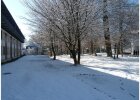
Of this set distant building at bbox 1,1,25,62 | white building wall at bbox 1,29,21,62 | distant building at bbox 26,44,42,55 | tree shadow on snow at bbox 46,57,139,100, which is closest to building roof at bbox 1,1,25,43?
distant building at bbox 1,1,25,62

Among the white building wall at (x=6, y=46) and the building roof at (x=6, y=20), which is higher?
the building roof at (x=6, y=20)

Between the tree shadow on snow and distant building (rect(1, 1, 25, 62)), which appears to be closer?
the tree shadow on snow

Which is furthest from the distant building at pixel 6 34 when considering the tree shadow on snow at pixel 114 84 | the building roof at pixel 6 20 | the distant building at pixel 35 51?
the distant building at pixel 35 51

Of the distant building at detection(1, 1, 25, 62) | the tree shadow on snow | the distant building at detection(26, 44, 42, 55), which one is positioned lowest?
the tree shadow on snow

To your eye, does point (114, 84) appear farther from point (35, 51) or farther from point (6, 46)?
point (35, 51)

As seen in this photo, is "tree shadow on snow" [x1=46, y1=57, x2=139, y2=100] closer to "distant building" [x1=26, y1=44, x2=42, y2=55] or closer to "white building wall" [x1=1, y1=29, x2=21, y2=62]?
"white building wall" [x1=1, y1=29, x2=21, y2=62]

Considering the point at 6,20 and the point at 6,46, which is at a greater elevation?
the point at 6,20

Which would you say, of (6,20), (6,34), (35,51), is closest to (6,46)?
(6,34)

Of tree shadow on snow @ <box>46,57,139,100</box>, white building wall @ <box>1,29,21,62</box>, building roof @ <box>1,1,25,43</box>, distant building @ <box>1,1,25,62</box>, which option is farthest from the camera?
white building wall @ <box>1,29,21,62</box>

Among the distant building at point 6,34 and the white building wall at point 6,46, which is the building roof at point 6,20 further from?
the white building wall at point 6,46

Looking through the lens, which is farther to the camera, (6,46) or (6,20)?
(6,46)

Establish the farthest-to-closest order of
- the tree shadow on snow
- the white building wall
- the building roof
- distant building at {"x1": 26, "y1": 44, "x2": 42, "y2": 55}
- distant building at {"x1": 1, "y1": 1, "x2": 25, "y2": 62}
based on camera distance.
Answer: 1. distant building at {"x1": 26, "y1": 44, "x2": 42, "y2": 55}
2. the white building wall
3. distant building at {"x1": 1, "y1": 1, "x2": 25, "y2": 62}
4. the building roof
5. the tree shadow on snow

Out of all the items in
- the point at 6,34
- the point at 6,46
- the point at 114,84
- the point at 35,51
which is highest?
the point at 6,34

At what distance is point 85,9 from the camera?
58.3 feet
